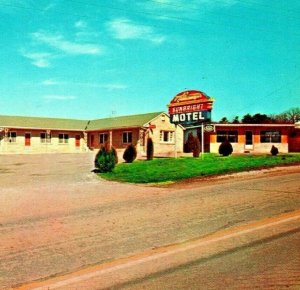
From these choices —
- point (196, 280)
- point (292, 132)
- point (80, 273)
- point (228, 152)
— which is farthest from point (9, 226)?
point (292, 132)

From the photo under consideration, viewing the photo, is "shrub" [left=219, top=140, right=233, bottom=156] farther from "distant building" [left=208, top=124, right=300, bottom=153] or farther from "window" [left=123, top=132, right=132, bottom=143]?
"window" [left=123, top=132, right=132, bottom=143]

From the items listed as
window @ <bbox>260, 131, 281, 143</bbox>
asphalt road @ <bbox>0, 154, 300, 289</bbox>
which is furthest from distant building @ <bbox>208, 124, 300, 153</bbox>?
asphalt road @ <bbox>0, 154, 300, 289</bbox>

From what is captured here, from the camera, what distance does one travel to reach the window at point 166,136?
1748 inches

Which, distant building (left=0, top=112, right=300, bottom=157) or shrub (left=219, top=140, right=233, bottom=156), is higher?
distant building (left=0, top=112, right=300, bottom=157)

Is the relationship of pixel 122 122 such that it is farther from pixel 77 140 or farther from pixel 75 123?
pixel 75 123

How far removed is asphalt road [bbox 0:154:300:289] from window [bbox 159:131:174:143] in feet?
89.2

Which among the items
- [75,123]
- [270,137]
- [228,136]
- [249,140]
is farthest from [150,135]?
[75,123]

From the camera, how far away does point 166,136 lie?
45.1 m

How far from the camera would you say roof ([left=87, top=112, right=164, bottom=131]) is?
43534mm

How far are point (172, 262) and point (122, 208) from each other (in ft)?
17.8

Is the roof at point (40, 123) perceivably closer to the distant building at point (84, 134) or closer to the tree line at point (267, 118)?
the distant building at point (84, 134)

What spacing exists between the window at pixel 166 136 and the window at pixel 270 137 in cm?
1028

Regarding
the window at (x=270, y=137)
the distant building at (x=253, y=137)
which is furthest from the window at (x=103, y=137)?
the window at (x=270, y=137)

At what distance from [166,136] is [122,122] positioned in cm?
597
